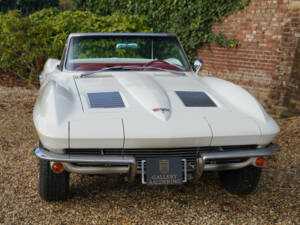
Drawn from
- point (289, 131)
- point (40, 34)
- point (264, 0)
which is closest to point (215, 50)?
point (264, 0)

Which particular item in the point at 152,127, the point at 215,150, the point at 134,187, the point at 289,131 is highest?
the point at 152,127

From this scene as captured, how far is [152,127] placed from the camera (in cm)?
230

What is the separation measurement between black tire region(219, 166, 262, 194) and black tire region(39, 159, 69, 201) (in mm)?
1425

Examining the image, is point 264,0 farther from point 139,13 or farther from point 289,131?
point 139,13

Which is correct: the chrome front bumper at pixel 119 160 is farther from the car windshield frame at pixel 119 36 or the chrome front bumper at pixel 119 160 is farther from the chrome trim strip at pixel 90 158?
the car windshield frame at pixel 119 36

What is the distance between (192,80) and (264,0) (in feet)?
11.9

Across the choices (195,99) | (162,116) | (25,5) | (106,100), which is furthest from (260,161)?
(25,5)

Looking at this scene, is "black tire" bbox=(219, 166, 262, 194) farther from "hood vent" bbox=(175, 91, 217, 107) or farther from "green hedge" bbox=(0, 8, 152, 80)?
"green hedge" bbox=(0, 8, 152, 80)

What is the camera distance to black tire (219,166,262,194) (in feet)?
9.14

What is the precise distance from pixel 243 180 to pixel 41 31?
597cm

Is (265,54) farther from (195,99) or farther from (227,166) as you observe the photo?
(227,166)

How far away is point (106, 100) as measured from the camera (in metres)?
2.61

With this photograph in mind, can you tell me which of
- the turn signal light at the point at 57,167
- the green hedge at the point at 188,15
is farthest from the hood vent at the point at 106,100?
the green hedge at the point at 188,15

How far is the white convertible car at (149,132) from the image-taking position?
224 centimetres
